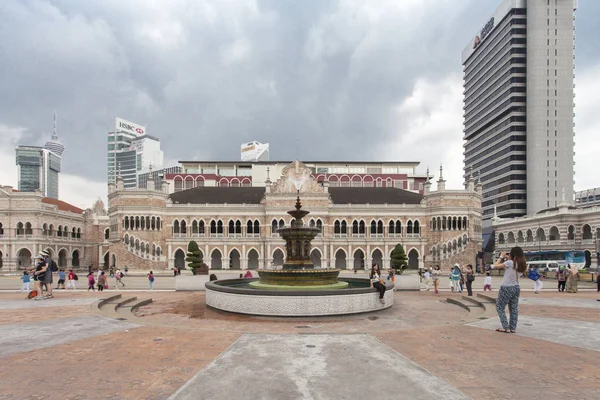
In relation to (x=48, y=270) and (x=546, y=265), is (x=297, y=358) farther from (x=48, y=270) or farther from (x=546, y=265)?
(x=546, y=265)

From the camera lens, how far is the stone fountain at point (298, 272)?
1728 centimetres

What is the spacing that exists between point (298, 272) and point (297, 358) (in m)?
8.54

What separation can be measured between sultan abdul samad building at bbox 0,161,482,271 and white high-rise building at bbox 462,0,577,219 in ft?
159

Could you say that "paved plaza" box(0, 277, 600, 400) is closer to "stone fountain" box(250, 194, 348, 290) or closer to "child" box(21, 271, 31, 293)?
"stone fountain" box(250, 194, 348, 290)

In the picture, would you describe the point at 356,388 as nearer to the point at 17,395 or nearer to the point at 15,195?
the point at 17,395

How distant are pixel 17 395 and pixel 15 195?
6387cm

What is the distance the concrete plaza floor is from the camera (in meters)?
6.82

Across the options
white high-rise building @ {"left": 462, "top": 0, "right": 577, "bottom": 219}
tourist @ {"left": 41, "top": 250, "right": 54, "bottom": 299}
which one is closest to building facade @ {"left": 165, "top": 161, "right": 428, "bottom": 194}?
white high-rise building @ {"left": 462, "top": 0, "right": 577, "bottom": 219}

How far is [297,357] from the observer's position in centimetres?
868

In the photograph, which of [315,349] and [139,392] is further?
[315,349]

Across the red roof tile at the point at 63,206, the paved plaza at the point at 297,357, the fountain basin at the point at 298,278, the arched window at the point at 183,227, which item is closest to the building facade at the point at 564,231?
the fountain basin at the point at 298,278

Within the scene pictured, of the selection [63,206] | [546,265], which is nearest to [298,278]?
[546,265]

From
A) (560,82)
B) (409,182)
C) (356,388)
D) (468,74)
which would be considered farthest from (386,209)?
(468,74)

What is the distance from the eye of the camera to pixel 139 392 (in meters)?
6.73
